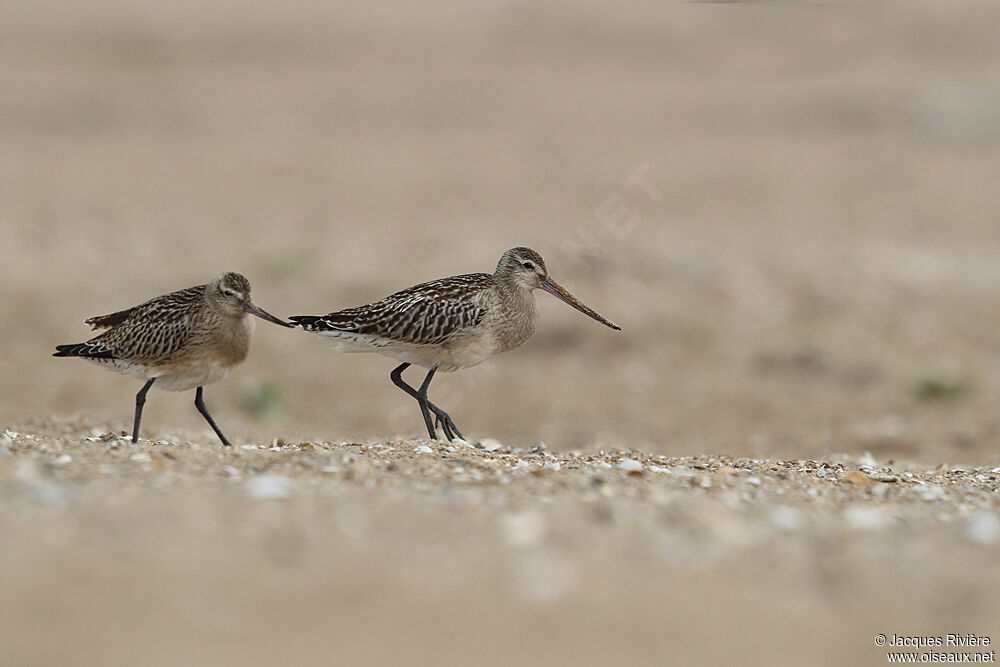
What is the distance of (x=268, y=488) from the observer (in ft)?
19.1

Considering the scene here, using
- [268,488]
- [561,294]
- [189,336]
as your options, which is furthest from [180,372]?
[561,294]

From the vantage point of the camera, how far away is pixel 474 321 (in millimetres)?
8781

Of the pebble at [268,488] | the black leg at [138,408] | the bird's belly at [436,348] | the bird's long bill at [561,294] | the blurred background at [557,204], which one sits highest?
the blurred background at [557,204]

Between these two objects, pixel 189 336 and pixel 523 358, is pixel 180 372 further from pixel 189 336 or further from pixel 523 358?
pixel 523 358

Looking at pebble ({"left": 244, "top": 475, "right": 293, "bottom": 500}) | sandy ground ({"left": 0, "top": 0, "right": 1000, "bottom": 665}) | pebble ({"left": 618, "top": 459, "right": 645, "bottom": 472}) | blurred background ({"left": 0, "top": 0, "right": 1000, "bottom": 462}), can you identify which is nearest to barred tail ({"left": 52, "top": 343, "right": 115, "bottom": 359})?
sandy ground ({"left": 0, "top": 0, "right": 1000, "bottom": 665})

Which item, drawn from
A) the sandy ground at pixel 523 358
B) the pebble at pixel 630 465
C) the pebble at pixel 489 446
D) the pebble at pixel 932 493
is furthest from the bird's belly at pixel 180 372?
the pebble at pixel 932 493

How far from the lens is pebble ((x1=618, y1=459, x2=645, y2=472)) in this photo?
23.6ft

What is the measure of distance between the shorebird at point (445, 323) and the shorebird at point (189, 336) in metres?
0.72

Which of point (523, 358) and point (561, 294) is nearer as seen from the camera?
point (561, 294)

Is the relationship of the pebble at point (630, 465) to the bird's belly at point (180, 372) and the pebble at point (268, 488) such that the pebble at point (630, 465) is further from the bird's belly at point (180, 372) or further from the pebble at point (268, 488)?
the bird's belly at point (180, 372)

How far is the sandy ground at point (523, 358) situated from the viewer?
15.4 ft

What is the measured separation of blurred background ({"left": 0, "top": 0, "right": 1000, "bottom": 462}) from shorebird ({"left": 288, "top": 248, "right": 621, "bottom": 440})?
1.69 m

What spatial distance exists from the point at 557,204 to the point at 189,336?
612 inches
